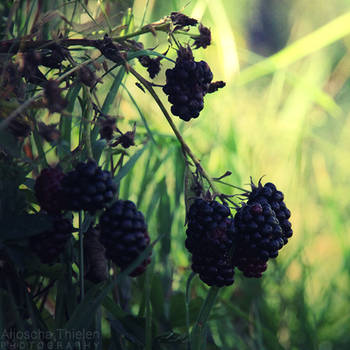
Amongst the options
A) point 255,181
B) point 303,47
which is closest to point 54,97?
point 255,181

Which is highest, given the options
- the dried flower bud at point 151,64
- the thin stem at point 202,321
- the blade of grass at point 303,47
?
the blade of grass at point 303,47

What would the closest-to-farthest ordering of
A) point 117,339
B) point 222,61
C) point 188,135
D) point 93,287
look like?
point 93,287 → point 117,339 → point 188,135 → point 222,61

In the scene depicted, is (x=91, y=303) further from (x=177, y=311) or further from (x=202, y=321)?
(x=177, y=311)

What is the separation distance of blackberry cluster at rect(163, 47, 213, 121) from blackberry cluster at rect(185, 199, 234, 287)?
0.14 m

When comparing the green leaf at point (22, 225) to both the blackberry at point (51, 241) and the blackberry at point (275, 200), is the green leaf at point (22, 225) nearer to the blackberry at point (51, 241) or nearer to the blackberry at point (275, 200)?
the blackberry at point (51, 241)

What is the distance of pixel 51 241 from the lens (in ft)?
1.96

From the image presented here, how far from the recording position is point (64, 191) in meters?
0.57

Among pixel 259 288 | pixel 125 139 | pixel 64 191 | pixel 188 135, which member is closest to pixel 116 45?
pixel 125 139

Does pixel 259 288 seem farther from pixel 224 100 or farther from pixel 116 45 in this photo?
pixel 116 45

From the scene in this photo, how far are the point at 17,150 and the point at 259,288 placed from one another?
2.71 ft

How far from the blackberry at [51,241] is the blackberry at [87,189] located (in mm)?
41

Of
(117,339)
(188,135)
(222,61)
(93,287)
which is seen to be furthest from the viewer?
(222,61)

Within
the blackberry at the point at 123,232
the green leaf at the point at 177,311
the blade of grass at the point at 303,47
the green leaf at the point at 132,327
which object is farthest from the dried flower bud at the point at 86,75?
the blade of grass at the point at 303,47

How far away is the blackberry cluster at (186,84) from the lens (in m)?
0.66
